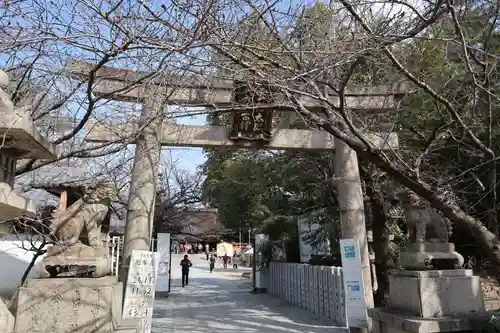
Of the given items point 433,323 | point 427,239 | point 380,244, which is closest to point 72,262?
point 433,323

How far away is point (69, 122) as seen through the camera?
251 inches

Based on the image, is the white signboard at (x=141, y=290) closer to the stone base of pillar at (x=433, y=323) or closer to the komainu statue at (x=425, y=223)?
the stone base of pillar at (x=433, y=323)

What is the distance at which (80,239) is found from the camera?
5.14m

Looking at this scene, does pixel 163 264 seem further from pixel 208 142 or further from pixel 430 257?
pixel 430 257

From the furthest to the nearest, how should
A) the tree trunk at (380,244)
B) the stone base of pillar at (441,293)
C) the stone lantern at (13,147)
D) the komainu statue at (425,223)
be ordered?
the tree trunk at (380,244) → the komainu statue at (425,223) → the stone base of pillar at (441,293) → the stone lantern at (13,147)

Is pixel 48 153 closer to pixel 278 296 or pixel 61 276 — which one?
pixel 61 276

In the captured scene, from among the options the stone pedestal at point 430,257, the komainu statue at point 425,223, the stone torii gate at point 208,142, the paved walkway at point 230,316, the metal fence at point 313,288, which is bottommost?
the paved walkway at point 230,316

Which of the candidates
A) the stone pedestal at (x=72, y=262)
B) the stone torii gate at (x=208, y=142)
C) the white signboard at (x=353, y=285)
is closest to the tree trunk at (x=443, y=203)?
the stone torii gate at (x=208, y=142)

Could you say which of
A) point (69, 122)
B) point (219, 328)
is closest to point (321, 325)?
point (219, 328)

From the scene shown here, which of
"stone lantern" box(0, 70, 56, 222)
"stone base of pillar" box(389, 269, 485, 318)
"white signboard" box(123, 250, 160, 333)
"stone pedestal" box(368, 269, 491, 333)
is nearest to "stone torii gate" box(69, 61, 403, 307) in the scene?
"white signboard" box(123, 250, 160, 333)

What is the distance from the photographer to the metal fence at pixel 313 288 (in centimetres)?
898

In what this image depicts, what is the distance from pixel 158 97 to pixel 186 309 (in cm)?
659

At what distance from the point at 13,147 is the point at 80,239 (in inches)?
62.7

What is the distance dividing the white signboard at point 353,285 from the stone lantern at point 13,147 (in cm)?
537
